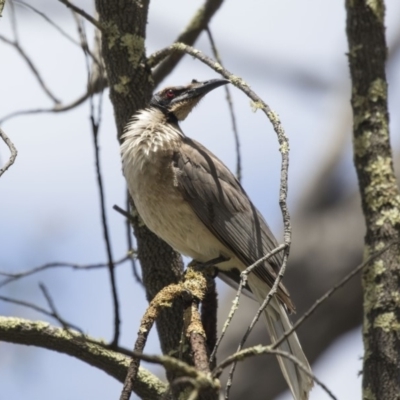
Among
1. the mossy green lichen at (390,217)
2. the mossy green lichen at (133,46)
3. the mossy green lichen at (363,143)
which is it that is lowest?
the mossy green lichen at (390,217)

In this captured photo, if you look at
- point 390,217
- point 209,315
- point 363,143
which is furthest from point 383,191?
point 209,315

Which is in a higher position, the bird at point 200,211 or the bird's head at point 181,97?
the bird's head at point 181,97

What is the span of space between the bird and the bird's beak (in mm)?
171

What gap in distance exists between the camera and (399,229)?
405cm

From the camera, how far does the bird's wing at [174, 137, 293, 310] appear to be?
4.50m

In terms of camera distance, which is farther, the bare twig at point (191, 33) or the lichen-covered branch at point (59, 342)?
the bare twig at point (191, 33)

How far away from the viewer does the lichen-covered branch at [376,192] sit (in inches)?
150

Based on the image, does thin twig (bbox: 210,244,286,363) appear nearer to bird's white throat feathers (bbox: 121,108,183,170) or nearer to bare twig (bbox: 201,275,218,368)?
bare twig (bbox: 201,275,218,368)

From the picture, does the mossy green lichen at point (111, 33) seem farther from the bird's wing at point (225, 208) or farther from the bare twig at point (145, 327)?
the bare twig at point (145, 327)

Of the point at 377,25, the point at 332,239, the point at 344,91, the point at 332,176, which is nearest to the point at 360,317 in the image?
the point at 332,239

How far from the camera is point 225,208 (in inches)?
183

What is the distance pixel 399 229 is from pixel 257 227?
0.87m

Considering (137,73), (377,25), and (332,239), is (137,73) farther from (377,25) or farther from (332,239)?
(332,239)

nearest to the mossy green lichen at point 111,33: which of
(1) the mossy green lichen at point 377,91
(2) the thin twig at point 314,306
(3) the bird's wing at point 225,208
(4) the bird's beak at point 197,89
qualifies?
(3) the bird's wing at point 225,208
